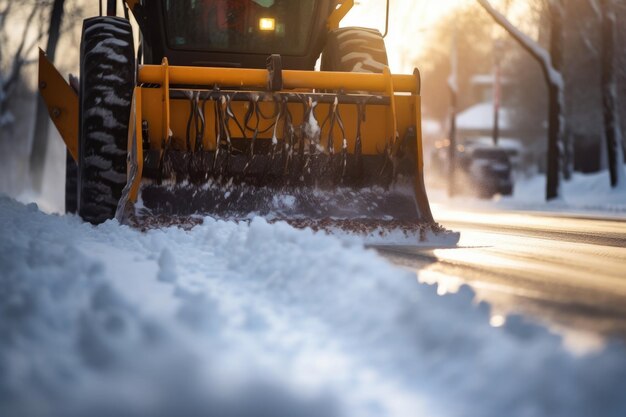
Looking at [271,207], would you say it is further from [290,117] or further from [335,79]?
[335,79]

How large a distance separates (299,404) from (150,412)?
15.7 inches

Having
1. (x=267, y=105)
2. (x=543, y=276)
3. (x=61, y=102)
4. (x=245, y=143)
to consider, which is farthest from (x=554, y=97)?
(x=543, y=276)

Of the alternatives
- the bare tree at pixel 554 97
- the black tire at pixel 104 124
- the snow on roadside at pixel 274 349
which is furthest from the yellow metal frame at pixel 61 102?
the bare tree at pixel 554 97

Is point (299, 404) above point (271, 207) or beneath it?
beneath

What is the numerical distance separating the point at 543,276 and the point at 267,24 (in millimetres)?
4760

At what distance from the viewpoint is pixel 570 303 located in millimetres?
4277

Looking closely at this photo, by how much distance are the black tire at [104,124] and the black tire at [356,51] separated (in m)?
2.03

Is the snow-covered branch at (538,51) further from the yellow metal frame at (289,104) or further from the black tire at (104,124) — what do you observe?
the black tire at (104,124)

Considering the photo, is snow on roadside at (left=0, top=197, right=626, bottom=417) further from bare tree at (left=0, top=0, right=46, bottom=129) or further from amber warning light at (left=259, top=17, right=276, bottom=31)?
bare tree at (left=0, top=0, right=46, bottom=129)

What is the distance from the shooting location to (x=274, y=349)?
10.8ft

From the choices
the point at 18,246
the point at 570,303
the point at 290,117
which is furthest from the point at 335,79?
the point at 570,303

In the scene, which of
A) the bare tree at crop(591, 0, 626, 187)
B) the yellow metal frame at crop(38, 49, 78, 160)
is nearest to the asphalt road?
the yellow metal frame at crop(38, 49, 78, 160)

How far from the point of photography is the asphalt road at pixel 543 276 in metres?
3.83

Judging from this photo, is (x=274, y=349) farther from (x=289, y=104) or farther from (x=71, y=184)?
(x=71, y=184)
